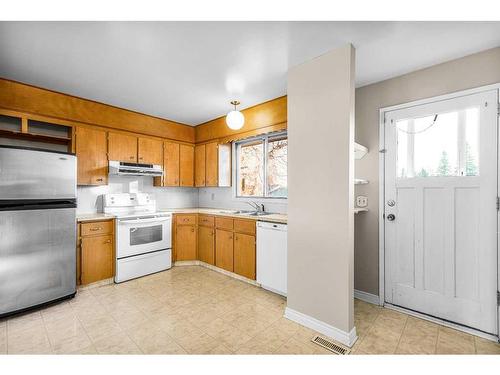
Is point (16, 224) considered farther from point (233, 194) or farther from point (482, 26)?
point (482, 26)

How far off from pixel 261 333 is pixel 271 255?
93 centimetres

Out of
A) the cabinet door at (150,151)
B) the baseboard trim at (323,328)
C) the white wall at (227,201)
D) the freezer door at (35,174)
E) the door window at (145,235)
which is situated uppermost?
the cabinet door at (150,151)

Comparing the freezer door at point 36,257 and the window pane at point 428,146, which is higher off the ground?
the window pane at point 428,146

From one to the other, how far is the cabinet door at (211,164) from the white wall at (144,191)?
29.9 inches

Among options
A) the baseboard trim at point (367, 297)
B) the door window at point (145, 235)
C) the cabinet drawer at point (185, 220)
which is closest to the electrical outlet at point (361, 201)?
the baseboard trim at point (367, 297)

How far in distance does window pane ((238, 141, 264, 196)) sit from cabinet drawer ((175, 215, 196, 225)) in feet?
2.97

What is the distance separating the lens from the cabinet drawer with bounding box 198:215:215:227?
3778 millimetres

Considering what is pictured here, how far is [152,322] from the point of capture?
2268mm

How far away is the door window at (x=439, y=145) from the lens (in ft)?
7.14

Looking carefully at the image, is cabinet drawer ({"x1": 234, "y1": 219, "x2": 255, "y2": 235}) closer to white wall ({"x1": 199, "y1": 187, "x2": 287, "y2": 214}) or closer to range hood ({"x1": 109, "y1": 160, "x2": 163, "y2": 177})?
white wall ({"x1": 199, "y1": 187, "x2": 287, "y2": 214})

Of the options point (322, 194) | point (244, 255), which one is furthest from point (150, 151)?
point (322, 194)

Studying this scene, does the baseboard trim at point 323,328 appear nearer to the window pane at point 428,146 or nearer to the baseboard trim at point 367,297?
the baseboard trim at point 367,297

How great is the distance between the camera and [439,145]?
2.34m

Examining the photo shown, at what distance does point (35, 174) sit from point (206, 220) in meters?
2.17
